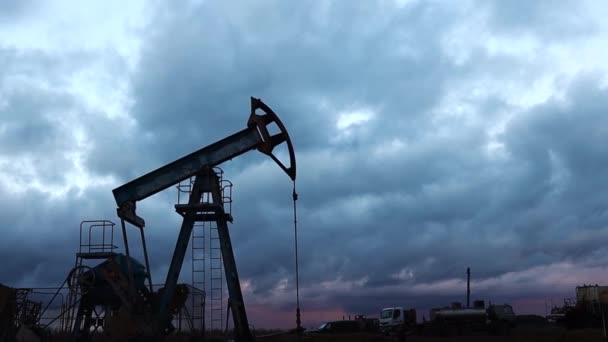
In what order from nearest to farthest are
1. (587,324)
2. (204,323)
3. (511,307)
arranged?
(204,323)
(587,324)
(511,307)

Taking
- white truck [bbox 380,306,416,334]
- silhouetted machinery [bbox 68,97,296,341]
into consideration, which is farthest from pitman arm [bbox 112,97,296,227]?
white truck [bbox 380,306,416,334]

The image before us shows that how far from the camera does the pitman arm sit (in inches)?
755

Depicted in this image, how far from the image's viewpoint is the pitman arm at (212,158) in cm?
1919

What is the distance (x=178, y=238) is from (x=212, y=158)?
2603 millimetres

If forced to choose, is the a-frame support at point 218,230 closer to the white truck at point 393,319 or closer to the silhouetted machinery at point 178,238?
the silhouetted machinery at point 178,238

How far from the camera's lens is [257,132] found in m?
19.2

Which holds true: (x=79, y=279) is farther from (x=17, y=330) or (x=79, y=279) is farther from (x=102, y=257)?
(x=17, y=330)

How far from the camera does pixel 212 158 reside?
1961cm

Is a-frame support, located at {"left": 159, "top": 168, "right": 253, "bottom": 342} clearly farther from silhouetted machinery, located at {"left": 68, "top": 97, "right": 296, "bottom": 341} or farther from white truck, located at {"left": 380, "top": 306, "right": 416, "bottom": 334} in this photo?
white truck, located at {"left": 380, "top": 306, "right": 416, "bottom": 334}

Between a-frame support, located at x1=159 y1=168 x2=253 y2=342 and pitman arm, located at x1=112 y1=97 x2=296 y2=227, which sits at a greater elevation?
pitman arm, located at x1=112 y1=97 x2=296 y2=227

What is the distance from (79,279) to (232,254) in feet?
15.1

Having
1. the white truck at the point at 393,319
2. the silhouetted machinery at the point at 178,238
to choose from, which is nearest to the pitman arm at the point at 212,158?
the silhouetted machinery at the point at 178,238

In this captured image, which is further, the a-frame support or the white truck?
the white truck

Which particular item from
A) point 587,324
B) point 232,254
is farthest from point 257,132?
point 587,324
